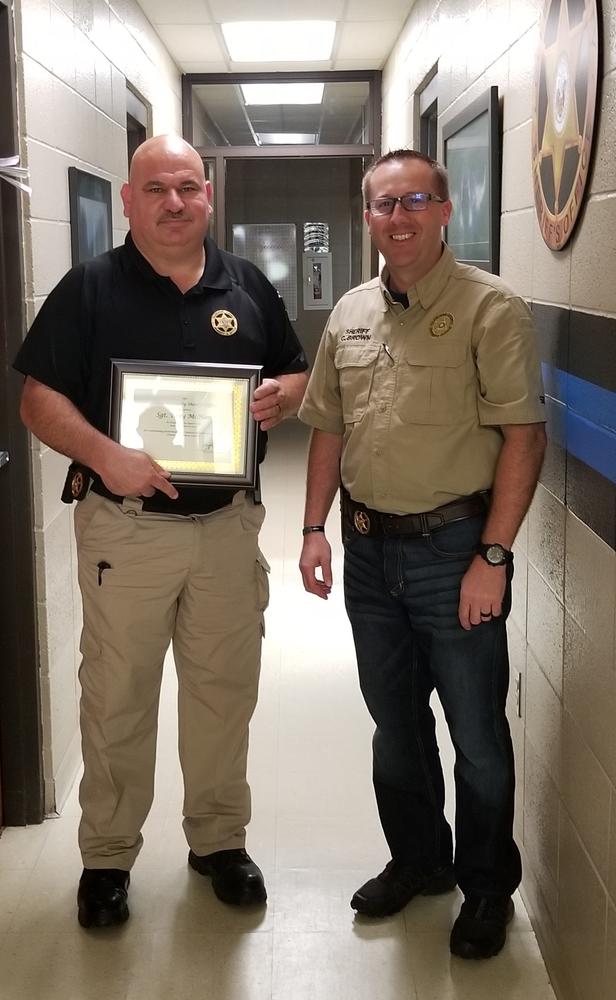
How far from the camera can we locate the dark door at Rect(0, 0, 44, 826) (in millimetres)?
2602

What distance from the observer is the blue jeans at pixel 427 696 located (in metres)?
2.13

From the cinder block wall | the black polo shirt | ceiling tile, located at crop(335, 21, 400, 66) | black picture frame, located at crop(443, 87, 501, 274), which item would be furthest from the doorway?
the black polo shirt

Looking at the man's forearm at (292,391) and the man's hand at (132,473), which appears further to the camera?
the man's forearm at (292,391)

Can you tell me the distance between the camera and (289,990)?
2.19 meters

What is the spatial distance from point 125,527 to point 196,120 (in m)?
6.35

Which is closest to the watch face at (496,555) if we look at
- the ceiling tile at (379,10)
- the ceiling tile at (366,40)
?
the ceiling tile at (379,10)

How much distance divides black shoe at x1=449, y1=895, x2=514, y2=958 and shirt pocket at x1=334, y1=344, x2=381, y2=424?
3.35ft

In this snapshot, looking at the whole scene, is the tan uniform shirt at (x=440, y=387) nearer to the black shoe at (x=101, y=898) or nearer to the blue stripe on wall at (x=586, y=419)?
the blue stripe on wall at (x=586, y=419)

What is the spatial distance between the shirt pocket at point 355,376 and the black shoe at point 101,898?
1141 millimetres

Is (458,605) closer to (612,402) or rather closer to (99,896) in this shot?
(612,402)

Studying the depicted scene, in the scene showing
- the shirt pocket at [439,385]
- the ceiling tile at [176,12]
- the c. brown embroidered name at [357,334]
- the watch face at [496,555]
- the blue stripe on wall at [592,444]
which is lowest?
the watch face at [496,555]

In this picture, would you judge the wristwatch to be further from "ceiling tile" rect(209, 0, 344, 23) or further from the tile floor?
"ceiling tile" rect(209, 0, 344, 23)

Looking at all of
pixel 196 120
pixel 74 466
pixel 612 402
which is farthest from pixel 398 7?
pixel 612 402

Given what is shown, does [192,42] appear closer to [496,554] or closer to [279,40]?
[279,40]
